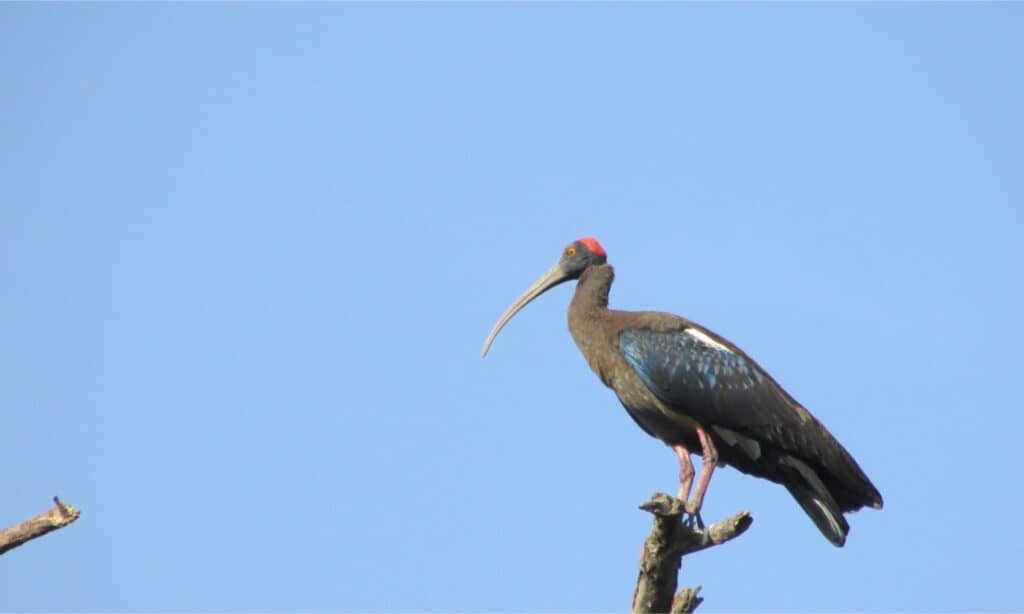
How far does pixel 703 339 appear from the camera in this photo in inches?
461

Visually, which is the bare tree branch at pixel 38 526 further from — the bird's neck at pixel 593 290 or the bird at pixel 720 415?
the bird's neck at pixel 593 290

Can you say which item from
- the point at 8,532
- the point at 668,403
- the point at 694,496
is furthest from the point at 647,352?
the point at 8,532

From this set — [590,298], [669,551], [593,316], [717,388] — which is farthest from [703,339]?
[669,551]

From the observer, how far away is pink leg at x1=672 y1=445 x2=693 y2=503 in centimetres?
1126

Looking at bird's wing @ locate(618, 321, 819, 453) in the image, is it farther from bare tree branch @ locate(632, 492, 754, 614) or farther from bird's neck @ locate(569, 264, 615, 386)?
bare tree branch @ locate(632, 492, 754, 614)

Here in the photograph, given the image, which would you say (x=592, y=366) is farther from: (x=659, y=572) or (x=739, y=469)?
(x=659, y=572)

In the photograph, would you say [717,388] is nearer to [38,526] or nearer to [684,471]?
[684,471]

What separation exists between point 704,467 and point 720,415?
0.48 meters

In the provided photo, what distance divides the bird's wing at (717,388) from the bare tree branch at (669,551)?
2.35 meters

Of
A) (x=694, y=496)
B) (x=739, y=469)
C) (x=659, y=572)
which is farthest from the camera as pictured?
(x=739, y=469)

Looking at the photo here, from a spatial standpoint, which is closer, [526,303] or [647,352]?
[647,352]

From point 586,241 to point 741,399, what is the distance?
8.63ft

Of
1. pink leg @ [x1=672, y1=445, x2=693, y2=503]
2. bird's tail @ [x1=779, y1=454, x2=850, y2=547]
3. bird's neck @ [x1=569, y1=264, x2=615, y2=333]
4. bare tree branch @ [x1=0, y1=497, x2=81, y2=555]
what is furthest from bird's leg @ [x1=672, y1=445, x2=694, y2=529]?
bare tree branch @ [x1=0, y1=497, x2=81, y2=555]

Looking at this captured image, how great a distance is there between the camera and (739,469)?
11.7m
